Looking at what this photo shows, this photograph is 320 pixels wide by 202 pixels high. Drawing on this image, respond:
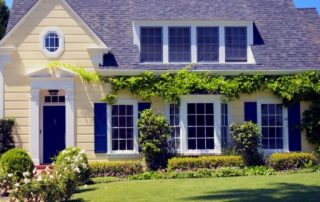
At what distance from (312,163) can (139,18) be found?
27.9 feet

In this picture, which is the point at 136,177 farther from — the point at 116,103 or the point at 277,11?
the point at 277,11

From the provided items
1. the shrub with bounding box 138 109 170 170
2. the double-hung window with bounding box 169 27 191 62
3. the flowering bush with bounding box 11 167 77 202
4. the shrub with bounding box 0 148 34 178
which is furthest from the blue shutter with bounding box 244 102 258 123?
the flowering bush with bounding box 11 167 77 202

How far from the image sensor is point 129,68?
21906 mm

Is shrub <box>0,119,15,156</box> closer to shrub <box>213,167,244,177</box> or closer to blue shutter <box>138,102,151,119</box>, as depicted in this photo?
blue shutter <box>138,102,151,119</box>

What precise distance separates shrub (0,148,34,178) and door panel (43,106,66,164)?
5.03m

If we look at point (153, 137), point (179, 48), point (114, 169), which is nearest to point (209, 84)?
point (179, 48)

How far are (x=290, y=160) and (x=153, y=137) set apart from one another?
5043 mm

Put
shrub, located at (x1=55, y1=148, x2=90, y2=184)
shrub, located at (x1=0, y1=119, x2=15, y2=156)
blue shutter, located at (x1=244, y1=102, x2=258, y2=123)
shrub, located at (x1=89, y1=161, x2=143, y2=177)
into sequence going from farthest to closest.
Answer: blue shutter, located at (x1=244, y1=102, x2=258, y2=123), shrub, located at (x1=0, y1=119, x2=15, y2=156), shrub, located at (x1=89, y1=161, x2=143, y2=177), shrub, located at (x1=55, y1=148, x2=90, y2=184)

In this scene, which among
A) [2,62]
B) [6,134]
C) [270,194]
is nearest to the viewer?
[270,194]

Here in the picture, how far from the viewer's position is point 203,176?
19031mm

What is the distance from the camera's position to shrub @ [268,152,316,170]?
68.4 ft

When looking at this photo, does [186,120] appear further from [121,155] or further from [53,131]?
[53,131]

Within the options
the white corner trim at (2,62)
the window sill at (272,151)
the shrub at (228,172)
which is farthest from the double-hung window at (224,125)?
the white corner trim at (2,62)

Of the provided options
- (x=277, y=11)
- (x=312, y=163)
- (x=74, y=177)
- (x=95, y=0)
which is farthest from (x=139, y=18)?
(x=74, y=177)
